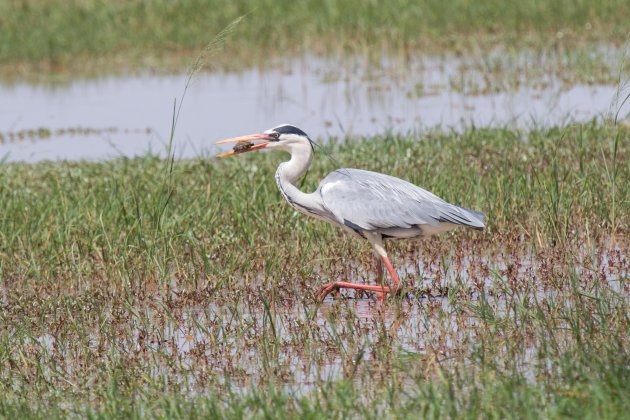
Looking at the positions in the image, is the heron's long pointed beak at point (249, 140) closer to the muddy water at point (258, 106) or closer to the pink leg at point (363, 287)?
the pink leg at point (363, 287)

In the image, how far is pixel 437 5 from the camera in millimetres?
19672

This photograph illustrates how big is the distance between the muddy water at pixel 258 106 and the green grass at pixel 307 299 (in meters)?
2.84

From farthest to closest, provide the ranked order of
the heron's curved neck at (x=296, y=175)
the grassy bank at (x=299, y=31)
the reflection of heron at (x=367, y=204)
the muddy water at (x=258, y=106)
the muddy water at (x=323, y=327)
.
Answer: the grassy bank at (x=299, y=31) → the muddy water at (x=258, y=106) → the heron's curved neck at (x=296, y=175) → the reflection of heron at (x=367, y=204) → the muddy water at (x=323, y=327)

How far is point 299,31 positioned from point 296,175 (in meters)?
12.7

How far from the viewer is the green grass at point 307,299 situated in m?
5.01

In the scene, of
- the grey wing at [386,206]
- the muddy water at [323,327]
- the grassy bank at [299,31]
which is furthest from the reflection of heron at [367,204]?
the grassy bank at [299,31]

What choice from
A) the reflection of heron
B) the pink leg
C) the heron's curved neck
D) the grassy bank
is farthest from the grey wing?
the grassy bank

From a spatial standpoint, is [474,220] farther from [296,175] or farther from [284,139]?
[284,139]

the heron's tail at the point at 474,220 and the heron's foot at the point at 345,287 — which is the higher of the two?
the heron's tail at the point at 474,220

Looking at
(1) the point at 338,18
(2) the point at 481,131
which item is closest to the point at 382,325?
(2) the point at 481,131

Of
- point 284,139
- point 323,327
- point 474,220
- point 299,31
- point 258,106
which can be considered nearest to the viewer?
point 323,327

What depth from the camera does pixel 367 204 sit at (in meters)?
7.08

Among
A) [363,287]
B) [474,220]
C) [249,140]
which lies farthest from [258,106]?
[474,220]

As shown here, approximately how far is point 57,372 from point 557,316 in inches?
94.1
